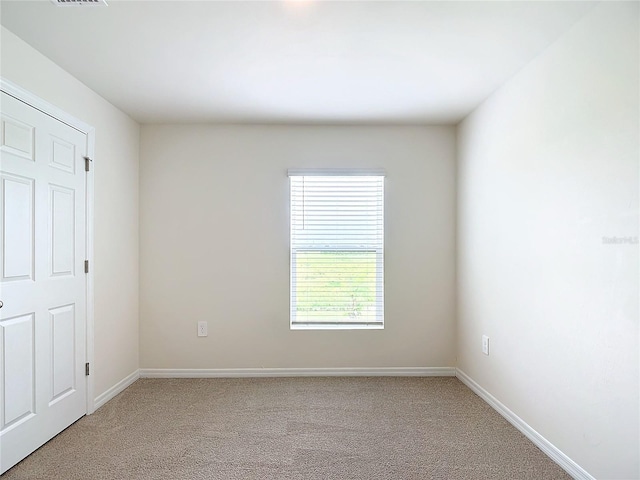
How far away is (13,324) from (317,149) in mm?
2670

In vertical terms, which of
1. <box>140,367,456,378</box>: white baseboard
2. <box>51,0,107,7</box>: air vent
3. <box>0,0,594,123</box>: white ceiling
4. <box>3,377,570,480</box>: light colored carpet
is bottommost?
<box>3,377,570,480</box>: light colored carpet

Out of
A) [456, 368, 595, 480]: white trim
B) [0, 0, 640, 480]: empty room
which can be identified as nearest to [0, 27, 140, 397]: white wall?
[0, 0, 640, 480]: empty room

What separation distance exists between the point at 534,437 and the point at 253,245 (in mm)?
2660

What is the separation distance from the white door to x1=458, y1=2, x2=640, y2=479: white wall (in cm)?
311

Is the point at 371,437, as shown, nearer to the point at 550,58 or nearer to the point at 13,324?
the point at 13,324

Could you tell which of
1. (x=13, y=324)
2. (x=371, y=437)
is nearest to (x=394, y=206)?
(x=371, y=437)

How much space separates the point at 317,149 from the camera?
3646mm

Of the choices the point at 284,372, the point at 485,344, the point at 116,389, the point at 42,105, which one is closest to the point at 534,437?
the point at 485,344

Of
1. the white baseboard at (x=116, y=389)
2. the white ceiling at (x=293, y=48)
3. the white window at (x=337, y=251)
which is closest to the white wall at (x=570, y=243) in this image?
the white ceiling at (x=293, y=48)

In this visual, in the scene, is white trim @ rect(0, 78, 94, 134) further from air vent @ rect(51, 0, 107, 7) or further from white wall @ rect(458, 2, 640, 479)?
white wall @ rect(458, 2, 640, 479)

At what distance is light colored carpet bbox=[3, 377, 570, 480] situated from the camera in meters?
2.11

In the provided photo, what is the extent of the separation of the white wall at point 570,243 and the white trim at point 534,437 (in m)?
0.04

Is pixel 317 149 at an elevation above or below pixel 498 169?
above

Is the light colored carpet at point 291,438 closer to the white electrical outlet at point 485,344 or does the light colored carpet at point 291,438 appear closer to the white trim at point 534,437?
the white trim at point 534,437
